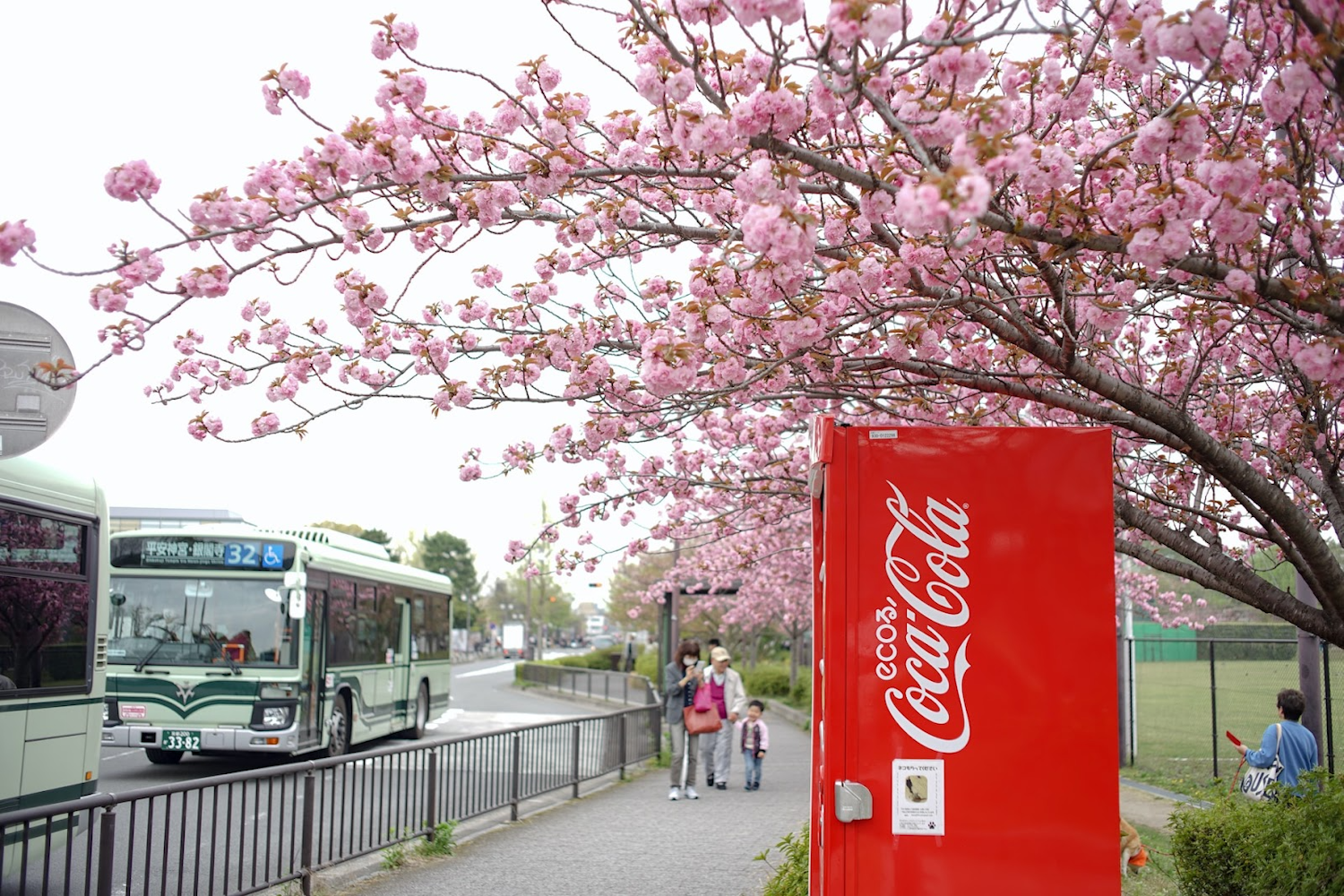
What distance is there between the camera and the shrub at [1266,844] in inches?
207

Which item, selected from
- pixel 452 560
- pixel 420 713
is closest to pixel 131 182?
pixel 420 713

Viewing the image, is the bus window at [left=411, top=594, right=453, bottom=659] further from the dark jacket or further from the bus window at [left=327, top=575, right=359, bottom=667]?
the dark jacket

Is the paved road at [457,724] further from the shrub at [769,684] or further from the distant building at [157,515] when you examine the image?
the distant building at [157,515]

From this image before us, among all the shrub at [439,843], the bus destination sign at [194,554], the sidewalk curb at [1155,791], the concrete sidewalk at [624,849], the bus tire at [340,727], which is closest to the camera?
the concrete sidewalk at [624,849]

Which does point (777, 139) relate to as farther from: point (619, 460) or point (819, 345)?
point (619, 460)

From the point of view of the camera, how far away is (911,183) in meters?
3.52

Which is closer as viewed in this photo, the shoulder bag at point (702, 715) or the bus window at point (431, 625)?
the shoulder bag at point (702, 715)

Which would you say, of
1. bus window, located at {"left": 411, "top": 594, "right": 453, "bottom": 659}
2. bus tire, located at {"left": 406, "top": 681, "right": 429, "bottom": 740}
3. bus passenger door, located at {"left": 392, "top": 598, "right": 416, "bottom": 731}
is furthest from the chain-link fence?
bus tire, located at {"left": 406, "top": 681, "right": 429, "bottom": 740}

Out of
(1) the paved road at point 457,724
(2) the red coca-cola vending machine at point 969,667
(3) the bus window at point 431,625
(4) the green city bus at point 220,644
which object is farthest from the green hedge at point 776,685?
(2) the red coca-cola vending machine at point 969,667

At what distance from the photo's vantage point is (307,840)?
27.8ft

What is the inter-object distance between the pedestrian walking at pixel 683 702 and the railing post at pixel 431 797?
4.59 meters

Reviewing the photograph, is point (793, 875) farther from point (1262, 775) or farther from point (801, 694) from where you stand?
point (801, 694)

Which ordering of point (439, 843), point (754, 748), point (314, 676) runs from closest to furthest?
point (439, 843), point (754, 748), point (314, 676)

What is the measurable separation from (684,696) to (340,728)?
5460mm
